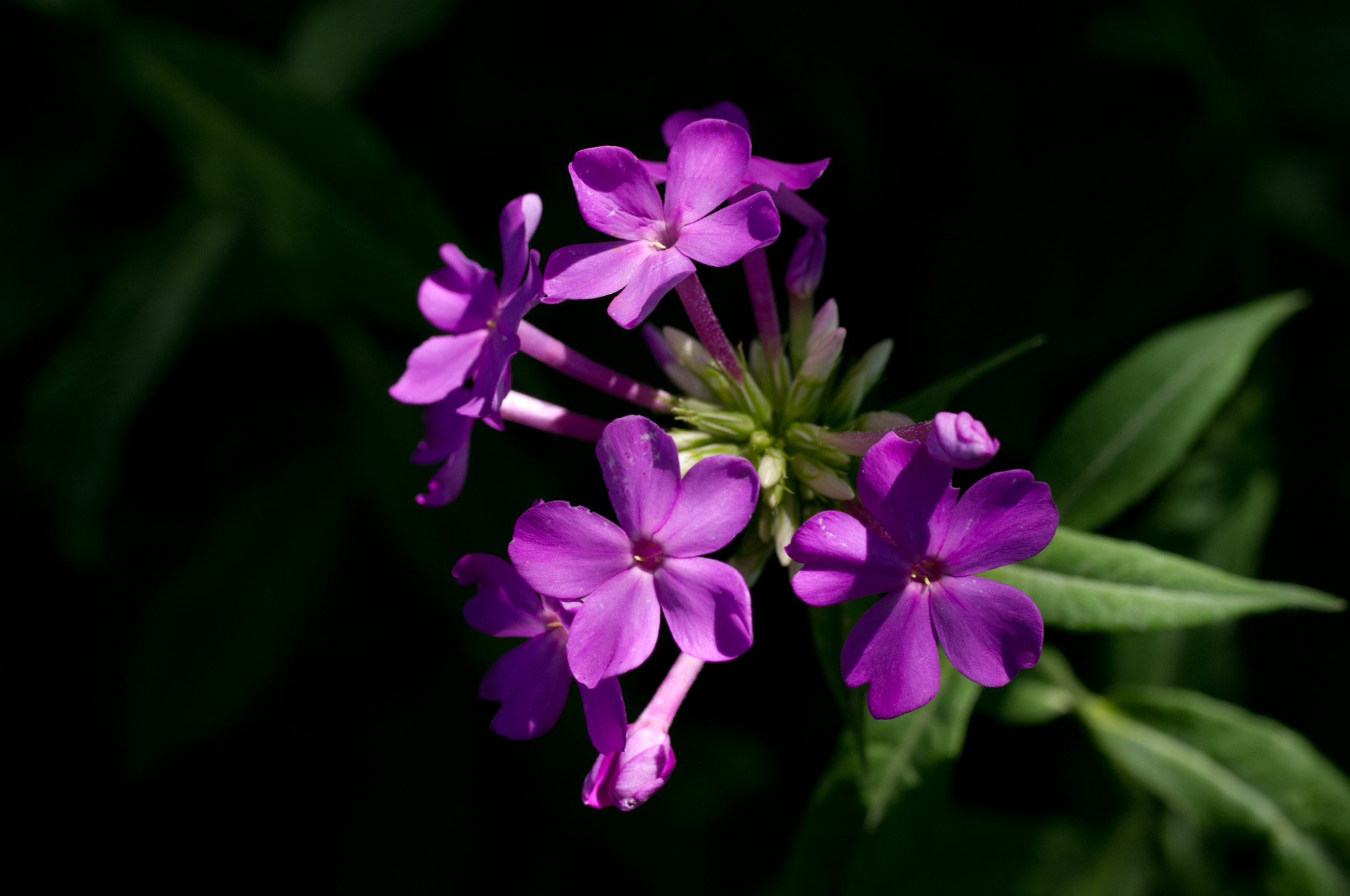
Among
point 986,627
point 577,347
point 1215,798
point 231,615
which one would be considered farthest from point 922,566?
point 231,615

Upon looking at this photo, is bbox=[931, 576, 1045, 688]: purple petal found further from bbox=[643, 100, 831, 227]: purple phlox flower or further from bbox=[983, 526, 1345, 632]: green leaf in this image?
bbox=[643, 100, 831, 227]: purple phlox flower

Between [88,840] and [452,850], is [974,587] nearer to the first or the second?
[452,850]

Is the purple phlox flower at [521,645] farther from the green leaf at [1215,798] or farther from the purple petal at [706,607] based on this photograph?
the green leaf at [1215,798]

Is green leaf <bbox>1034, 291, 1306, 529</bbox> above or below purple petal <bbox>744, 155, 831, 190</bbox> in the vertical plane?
below

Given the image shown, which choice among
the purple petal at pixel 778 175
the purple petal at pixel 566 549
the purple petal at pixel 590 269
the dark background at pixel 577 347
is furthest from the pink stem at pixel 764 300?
the dark background at pixel 577 347

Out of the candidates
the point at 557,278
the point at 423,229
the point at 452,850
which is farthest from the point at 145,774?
the point at 557,278


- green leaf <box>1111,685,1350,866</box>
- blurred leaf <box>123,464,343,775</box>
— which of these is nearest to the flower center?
green leaf <box>1111,685,1350,866</box>
